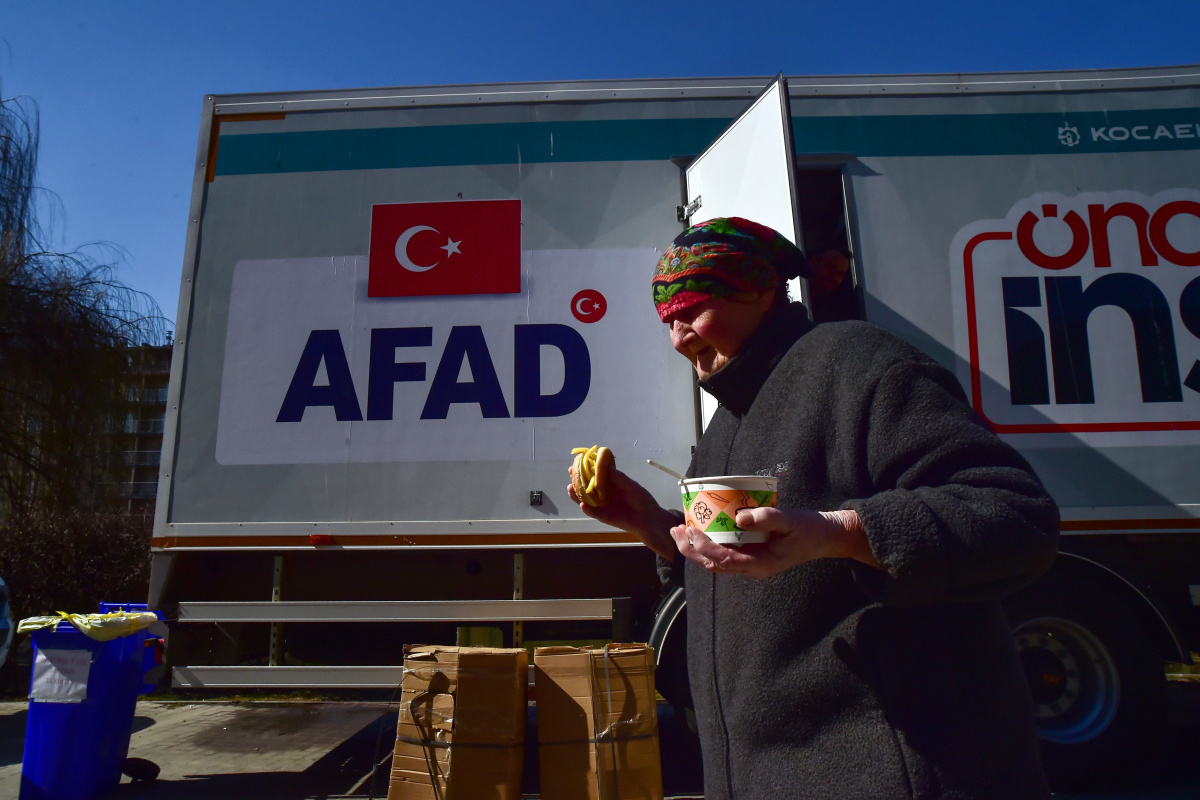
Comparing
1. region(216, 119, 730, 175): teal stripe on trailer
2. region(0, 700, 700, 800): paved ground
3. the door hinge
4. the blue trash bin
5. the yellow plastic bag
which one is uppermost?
region(216, 119, 730, 175): teal stripe on trailer

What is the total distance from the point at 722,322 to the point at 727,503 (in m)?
0.45

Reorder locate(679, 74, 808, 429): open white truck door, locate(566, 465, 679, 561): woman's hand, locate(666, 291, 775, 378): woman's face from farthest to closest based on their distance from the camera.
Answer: locate(679, 74, 808, 429): open white truck door, locate(566, 465, 679, 561): woman's hand, locate(666, 291, 775, 378): woman's face

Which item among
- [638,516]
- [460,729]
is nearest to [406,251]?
[460,729]

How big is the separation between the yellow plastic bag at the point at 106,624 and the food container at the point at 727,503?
3.69 metres

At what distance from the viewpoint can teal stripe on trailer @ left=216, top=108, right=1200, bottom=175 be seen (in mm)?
3811

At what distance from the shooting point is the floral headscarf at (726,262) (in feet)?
4.07

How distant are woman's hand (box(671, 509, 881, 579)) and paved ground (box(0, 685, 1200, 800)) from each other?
2861mm

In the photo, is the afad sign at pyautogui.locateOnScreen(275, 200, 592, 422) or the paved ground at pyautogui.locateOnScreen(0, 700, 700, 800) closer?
the afad sign at pyautogui.locateOnScreen(275, 200, 592, 422)

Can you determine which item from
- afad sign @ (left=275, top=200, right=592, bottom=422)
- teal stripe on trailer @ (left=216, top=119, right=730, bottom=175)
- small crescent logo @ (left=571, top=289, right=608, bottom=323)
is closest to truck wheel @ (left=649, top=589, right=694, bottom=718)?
afad sign @ (left=275, top=200, right=592, bottom=422)

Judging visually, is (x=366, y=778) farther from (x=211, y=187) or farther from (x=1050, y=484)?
(x=1050, y=484)

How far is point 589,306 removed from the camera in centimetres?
373

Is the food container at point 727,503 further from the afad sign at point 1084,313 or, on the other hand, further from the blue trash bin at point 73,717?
the blue trash bin at point 73,717

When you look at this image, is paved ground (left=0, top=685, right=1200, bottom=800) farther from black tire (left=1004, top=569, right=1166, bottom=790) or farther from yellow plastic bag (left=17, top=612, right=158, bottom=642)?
yellow plastic bag (left=17, top=612, right=158, bottom=642)

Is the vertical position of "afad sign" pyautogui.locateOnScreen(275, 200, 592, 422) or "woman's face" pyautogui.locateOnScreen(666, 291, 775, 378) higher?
"afad sign" pyautogui.locateOnScreen(275, 200, 592, 422)
